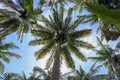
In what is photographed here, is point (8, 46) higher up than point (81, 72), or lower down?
higher up

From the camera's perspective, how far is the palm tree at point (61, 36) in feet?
83.3

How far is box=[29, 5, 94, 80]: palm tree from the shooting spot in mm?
25391

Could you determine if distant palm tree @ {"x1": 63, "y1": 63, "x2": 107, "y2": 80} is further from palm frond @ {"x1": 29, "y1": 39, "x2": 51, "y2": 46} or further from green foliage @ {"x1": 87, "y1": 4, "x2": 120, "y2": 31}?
green foliage @ {"x1": 87, "y1": 4, "x2": 120, "y2": 31}

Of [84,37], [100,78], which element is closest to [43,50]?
[84,37]

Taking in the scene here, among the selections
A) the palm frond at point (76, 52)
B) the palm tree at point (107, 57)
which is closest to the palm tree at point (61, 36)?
the palm frond at point (76, 52)

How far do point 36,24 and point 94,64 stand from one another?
13.2 meters

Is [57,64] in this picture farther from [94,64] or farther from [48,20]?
[94,64]

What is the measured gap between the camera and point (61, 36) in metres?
26.0

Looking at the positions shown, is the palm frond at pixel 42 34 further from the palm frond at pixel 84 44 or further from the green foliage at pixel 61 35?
the palm frond at pixel 84 44

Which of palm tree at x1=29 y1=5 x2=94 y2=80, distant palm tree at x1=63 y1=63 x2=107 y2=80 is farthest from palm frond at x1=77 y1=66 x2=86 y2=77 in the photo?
palm tree at x1=29 y1=5 x2=94 y2=80

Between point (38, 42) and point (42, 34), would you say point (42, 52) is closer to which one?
point (38, 42)

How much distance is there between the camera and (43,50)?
25688mm

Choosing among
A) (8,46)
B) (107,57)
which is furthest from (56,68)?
(107,57)

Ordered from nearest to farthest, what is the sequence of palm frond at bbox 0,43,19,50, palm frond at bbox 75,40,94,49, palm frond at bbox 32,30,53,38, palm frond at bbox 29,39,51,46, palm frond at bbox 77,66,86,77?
palm frond at bbox 75,40,94,49, palm frond at bbox 32,30,53,38, palm frond at bbox 29,39,51,46, palm frond at bbox 0,43,19,50, palm frond at bbox 77,66,86,77
